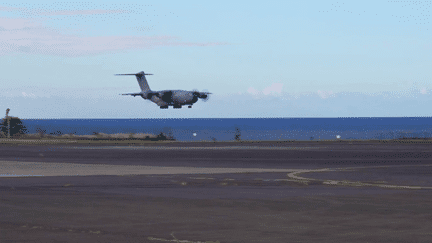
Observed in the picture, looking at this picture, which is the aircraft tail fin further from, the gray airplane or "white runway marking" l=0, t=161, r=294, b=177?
"white runway marking" l=0, t=161, r=294, b=177

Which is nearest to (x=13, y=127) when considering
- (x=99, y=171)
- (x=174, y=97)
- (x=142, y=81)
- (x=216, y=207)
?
(x=142, y=81)

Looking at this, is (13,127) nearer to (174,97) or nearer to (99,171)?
(174,97)

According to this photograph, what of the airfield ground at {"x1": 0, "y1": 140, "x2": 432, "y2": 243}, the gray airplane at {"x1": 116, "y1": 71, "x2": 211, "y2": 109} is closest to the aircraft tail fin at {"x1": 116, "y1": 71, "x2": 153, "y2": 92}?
the gray airplane at {"x1": 116, "y1": 71, "x2": 211, "y2": 109}

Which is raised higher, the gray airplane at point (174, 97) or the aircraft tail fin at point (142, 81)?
the aircraft tail fin at point (142, 81)

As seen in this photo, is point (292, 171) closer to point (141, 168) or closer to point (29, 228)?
point (141, 168)

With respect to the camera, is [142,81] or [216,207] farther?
[142,81]

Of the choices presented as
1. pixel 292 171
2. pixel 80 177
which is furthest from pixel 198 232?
pixel 292 171

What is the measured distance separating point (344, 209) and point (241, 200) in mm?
3691

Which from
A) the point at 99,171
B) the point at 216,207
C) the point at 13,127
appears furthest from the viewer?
the point at 13,127

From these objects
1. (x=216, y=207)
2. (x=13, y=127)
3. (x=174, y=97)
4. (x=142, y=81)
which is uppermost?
(x=142, y=81)

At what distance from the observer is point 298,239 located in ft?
38.5

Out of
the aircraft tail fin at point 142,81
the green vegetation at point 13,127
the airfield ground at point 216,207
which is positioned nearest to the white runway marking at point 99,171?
the airfield ground at point 216,207

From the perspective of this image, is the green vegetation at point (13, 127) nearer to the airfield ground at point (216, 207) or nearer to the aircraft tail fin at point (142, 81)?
the aircraft tail fin at point (142, 81)

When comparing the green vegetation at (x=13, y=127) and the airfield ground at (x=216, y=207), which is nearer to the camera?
the airfield ground at (x=216, y=207)
